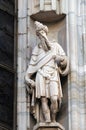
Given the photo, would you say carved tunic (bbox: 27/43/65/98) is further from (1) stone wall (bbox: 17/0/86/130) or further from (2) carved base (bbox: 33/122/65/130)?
(2) carved base (bbox: 33/122/65/130)

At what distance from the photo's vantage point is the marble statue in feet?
52.2

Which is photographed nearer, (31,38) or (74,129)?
(74,129)

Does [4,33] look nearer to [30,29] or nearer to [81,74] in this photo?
[30,29]

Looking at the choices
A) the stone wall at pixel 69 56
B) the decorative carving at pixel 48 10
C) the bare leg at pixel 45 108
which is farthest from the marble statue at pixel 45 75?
the decorative carving at pixel 48 10

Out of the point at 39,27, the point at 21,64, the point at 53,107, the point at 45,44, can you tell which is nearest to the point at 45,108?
the point at 53,107

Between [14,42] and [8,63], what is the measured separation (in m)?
0.47

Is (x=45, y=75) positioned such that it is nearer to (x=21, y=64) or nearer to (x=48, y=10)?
(x=21, y=64)

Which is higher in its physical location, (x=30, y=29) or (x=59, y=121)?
(x=30, y=29)

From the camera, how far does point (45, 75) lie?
16.1 meters

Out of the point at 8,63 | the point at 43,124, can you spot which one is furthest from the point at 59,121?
the point at 8,63

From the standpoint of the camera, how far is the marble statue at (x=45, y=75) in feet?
52.2

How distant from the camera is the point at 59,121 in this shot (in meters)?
16.0

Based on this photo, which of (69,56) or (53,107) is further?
(69,56)

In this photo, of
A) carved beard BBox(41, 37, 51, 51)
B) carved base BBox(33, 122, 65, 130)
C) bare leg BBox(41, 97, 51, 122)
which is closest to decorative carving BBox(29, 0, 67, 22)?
carved beard BBox(41, 37, 51, 51)
